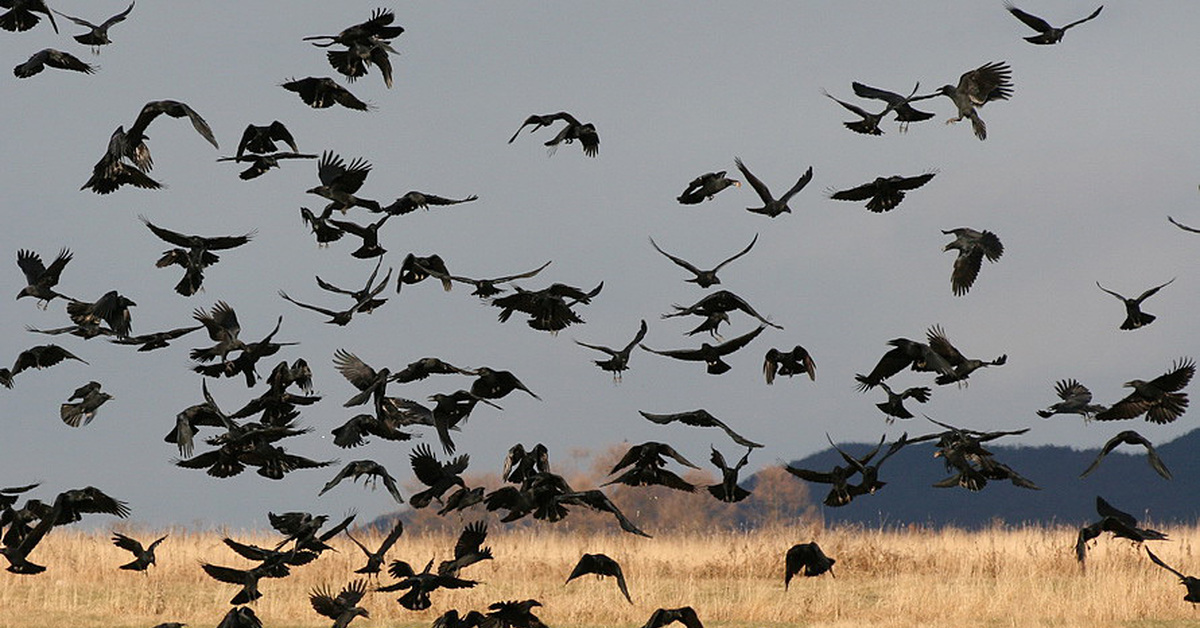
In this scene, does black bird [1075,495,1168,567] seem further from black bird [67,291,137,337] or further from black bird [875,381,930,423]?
black bird [67,291,137,337]

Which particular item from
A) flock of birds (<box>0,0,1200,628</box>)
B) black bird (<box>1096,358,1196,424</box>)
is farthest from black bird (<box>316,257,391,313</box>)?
black bird (<box>1096,358,1196,424</box>)

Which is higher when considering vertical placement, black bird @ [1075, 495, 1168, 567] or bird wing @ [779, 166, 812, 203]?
bird wing @ [779, 166, 812, 203]

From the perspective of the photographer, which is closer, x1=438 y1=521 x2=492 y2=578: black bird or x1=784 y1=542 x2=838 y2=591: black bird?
x1=438 y1=521 x2=492 y2=578: black bird

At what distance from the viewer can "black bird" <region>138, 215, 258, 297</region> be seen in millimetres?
13297

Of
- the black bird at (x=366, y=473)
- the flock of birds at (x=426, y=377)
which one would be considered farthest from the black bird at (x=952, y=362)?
the black bird at (x=366, y=473)

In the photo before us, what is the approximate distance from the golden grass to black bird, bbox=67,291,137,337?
701cm

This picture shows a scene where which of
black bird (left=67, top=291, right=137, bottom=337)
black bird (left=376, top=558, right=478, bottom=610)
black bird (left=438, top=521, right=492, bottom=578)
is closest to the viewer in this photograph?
black bird (left=376, top=558, right=478, bottom=610)

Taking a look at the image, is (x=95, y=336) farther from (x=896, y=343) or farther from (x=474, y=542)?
(x=896, y=343)

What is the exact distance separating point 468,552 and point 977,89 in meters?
6.54

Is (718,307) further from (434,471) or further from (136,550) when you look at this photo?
(136,550)

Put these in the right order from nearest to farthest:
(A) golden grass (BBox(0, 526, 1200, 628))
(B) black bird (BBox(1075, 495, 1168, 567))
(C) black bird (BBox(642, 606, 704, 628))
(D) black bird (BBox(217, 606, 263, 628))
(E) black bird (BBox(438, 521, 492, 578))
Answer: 1. (C) black bird (BBox(642, 606, 704, 628))
2. (D) black bird (BBox(217, 606, 263, 628))
3. (E) black bird (BBox(438, 521, 492, 578))
4. (B) black bird (BBox(1075, 495, 1168, 567))
5. (A) golden grass (BBox(0, 526, 1200, 628))

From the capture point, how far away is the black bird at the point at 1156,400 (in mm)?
12914

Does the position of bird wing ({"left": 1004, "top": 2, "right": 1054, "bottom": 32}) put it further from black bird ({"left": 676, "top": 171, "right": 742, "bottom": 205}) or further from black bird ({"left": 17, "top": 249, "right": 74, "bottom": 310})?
black bird ({"left": 17, "top": 249, "right": 74, "bottom": 310})

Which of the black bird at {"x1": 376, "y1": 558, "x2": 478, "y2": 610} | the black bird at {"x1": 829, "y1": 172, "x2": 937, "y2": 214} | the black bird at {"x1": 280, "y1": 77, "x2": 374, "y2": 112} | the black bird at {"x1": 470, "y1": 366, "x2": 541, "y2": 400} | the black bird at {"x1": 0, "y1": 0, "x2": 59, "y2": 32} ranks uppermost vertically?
the black bird at {"x1": 0, "y1": 0, "x2": 59, "y2": 32}
